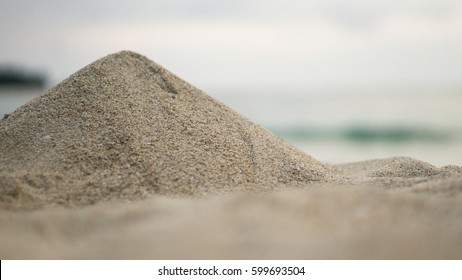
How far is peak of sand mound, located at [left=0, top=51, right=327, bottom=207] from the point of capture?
2.34 metres

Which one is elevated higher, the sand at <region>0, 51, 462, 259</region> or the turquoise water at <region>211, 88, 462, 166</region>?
the turquoise water at <region>211, 88, 462, 166</region>

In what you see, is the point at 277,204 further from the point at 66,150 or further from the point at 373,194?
the point at 66,150

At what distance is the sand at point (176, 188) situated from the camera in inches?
62.4

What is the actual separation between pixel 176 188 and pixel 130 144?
0.46 m

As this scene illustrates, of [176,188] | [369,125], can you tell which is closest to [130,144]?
[176,188]

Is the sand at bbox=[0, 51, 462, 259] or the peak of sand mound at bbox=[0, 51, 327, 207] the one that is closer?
the sand at bbox=[0, 51, 462, 259]

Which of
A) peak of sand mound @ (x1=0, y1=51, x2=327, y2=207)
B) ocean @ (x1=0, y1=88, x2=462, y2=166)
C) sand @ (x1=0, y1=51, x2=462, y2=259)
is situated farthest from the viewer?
ocean @ (x1=0, y1=88, x2=462, y2=166)

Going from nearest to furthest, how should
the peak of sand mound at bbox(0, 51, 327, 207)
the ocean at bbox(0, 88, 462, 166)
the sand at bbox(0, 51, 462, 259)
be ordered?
the sand at bbox(0, 51, 462, 259) → the peak of sand mound at bbox(0, 51, 327, 207) → the ocean at bbox(0, 88, 462, 166)

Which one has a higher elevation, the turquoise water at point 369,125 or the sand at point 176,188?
the turquoise water at point 369,125

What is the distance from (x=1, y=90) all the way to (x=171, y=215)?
784 centimetres

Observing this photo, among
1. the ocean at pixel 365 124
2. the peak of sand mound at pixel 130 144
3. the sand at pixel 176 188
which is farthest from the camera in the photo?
the ocean at pixel 365 124

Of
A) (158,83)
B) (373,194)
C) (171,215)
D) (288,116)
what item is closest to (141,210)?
(171,215)

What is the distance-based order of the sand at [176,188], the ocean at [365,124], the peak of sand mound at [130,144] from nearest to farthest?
the sand at [176,188]
the peak of sand mound at [130,144]
the ocean at [365,124]

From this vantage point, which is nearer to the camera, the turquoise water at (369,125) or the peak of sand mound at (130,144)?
the peak of sand mound at (130,144)
